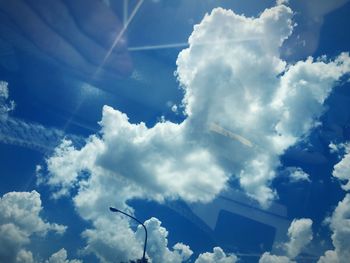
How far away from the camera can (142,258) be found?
24.2 m

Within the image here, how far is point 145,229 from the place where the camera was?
80.5 ft

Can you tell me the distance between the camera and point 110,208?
24062mm

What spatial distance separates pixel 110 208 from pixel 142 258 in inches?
147

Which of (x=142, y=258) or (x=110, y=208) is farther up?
(x=110, y=208)

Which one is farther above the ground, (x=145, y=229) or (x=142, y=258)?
(x=145, y=229)

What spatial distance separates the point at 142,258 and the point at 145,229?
5.81 ft

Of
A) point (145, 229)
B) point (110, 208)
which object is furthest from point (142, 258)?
point (110, 208)

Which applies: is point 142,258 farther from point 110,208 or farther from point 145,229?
point 110,208

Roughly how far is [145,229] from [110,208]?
2612 mm
